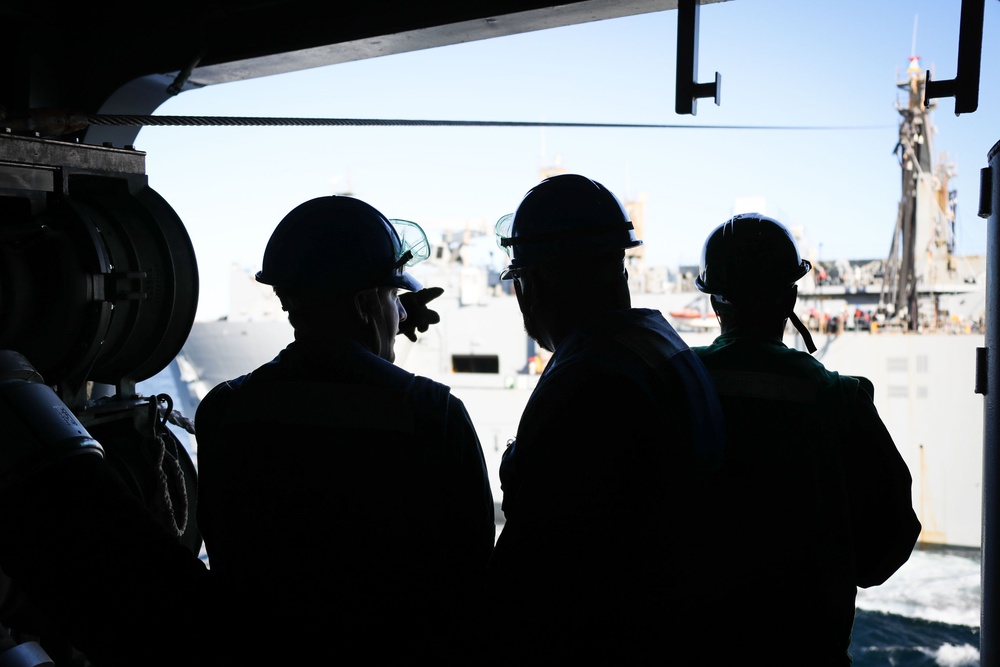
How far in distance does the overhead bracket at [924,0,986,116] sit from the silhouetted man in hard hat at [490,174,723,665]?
92 centimetres

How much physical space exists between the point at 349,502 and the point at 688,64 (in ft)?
4.28

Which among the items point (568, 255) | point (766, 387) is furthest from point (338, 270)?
point (766, 387)

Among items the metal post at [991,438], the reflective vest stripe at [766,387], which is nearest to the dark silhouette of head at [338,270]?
the reflective vest stripe at [766,387]

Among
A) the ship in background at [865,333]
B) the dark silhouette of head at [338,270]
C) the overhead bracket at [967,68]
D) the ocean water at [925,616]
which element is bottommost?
the ocean water at [925,616]

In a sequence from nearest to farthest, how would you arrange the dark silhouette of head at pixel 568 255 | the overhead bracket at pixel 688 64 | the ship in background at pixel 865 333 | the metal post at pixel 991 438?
1. the dark silhouette of head at pixel 568 255
2. the metal post at pixel 991 438
3. the overhead bracket at pixel 688 64
4. the ship in background at pixel 865 333

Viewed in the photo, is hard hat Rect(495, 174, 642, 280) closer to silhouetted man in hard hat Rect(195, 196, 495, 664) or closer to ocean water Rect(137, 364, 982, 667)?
silhouetted man in hard hat Rect(195, 196, 495, 664)

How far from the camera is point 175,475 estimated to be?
1.93 m

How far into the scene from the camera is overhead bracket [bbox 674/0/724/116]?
5.98 feet

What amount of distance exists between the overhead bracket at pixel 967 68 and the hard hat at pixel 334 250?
1.16m

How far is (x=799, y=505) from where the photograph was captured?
145cm

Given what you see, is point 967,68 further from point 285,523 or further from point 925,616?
point 925,616

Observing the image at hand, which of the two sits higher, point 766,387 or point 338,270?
point 338,270

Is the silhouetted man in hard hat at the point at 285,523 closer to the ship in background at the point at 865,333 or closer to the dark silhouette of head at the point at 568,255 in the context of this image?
the dark silhouette of head at the point at 568,255

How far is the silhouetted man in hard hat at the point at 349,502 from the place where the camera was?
1.18 meters
